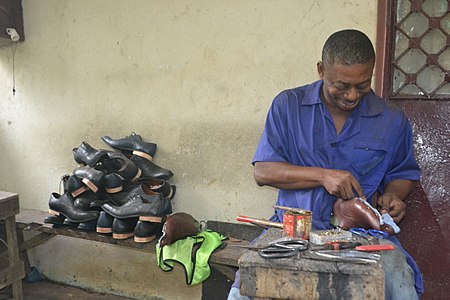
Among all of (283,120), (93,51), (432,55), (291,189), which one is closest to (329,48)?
(283,120)

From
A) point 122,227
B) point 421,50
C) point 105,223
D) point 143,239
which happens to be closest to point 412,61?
point 421,50

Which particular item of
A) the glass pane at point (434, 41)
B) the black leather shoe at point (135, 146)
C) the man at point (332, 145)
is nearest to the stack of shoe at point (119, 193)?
the black leather shoe at point (135, 146)

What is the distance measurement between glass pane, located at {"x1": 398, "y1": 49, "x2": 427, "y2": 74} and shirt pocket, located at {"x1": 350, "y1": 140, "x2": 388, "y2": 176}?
67cm

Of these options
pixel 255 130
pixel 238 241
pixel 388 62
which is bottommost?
pixel 238 241

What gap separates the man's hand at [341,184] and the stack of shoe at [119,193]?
1.25m

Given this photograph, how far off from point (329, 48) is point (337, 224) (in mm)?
776

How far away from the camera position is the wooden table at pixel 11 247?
3280 millimetres

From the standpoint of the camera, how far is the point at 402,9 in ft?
8.44

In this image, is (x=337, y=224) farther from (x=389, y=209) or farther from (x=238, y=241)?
(x=238, y=241)

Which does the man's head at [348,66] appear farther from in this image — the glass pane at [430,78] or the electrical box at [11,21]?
the electrical box at [11,21]

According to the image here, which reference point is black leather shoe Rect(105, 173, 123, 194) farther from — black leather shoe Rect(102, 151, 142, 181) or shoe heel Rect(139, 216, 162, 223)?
shoe heel Rect(139, 216, 162, 223)

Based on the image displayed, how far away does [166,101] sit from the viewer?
329 cm

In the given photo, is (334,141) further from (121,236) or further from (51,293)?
(51,293)

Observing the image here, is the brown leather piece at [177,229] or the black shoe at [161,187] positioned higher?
the black shoe at [161,187]
